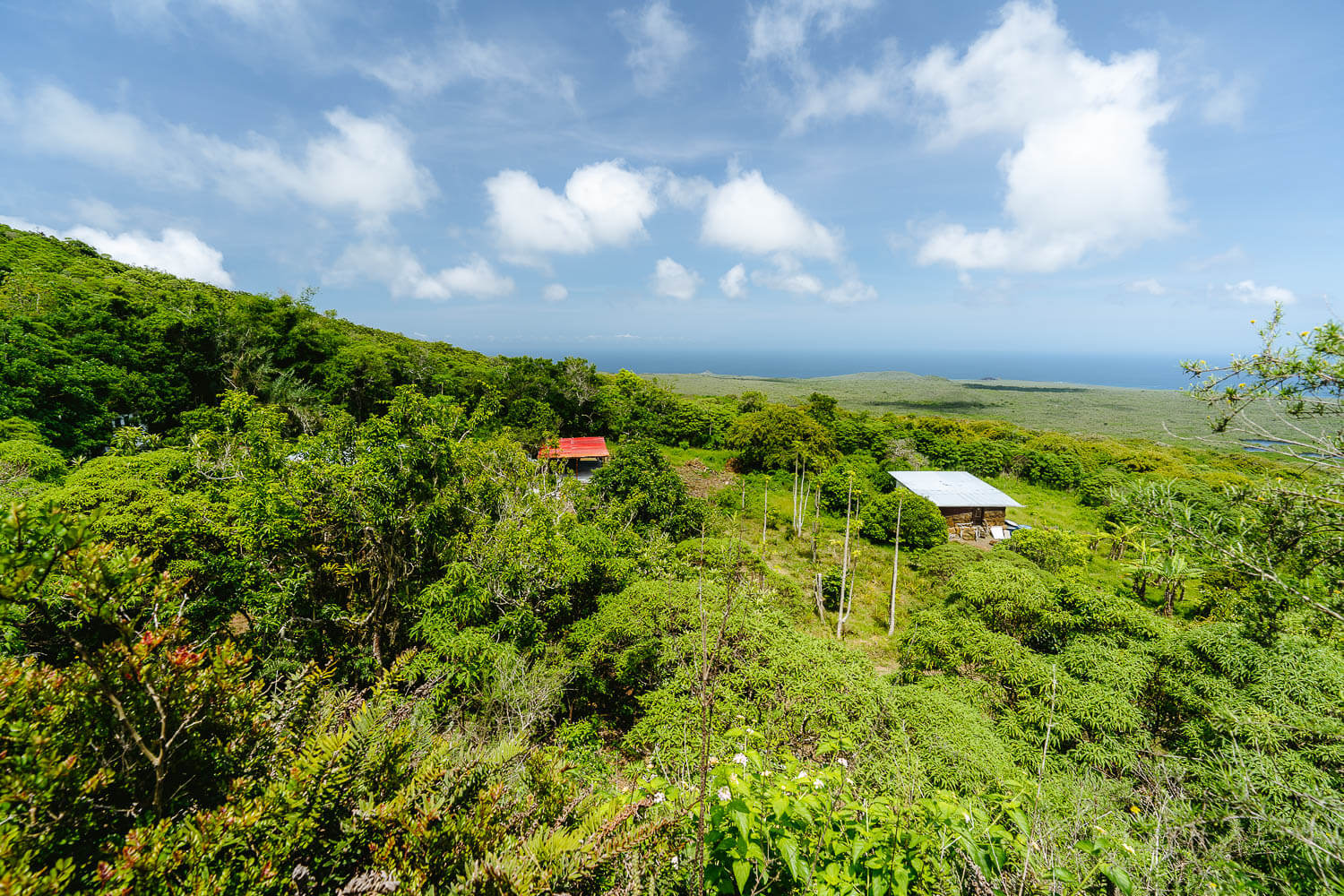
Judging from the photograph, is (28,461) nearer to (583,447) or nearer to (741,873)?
(741,873)

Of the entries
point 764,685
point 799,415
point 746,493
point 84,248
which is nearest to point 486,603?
point 764,685

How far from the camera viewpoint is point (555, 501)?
38.8 ft

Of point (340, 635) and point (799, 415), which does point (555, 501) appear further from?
point (799, 415)

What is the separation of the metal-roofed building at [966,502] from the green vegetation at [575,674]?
467 centimetres

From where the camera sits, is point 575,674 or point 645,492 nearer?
point 575,674

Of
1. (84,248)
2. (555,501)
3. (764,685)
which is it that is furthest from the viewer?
(84,248)

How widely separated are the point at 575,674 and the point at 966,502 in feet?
74.2

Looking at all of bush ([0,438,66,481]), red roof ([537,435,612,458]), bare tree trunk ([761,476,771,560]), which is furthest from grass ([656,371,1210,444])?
bush ([0,438,66,481])

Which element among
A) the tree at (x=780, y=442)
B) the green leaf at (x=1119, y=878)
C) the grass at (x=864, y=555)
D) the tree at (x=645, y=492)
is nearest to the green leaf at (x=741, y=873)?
the green leaf at (x=1119, y=878)

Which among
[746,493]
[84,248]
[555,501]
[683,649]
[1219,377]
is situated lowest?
[746,493]

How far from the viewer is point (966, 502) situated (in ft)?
77.6

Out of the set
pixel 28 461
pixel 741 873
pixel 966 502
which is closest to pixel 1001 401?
pixel 966 502

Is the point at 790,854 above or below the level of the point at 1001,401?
below

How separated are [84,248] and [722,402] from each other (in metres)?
53.9
